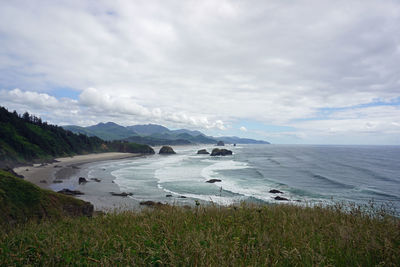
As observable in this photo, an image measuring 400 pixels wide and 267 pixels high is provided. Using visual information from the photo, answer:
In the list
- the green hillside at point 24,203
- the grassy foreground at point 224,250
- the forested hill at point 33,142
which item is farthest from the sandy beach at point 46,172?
the grassy foreground at point 224,250

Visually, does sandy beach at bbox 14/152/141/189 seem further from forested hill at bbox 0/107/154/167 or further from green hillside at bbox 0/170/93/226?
green hillside at bbox 0/170/93/226

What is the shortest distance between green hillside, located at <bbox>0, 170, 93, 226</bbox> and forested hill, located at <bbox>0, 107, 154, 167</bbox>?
48919mm

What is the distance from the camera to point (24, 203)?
987 centimetres

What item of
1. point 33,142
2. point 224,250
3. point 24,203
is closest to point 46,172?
point 33,142

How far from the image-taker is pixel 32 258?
134 inches

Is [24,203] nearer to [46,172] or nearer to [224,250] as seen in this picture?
[224,250]

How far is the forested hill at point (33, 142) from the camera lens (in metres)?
56.7

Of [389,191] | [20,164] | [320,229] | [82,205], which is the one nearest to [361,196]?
[389,191]

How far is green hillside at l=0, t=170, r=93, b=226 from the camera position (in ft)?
29.2

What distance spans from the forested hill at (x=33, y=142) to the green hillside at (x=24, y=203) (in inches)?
1926

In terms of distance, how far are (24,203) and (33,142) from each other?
2962 inches

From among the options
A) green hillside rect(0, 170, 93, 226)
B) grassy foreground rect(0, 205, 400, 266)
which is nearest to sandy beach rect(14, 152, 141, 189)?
green hillside rect(0, 170, 93, 226)

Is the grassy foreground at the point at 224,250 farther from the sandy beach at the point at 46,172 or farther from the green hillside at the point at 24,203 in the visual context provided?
the sandy beach at the point at 46,172

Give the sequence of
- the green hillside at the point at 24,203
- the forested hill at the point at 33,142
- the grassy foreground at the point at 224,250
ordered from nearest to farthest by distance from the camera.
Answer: the grassy foreground at the point at 224,250
the green hillside at the point at 24,203
the forested hill at the point at 33,142
